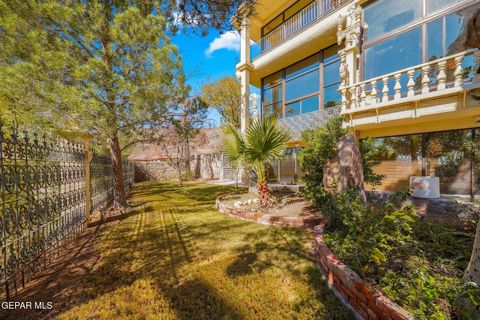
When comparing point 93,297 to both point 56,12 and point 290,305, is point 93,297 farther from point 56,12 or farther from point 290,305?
point 56,12

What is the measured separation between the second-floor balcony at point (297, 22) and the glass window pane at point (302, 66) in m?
1.38

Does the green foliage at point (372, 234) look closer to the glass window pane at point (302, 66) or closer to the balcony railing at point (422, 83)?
the balcony railing at point (422, 83)

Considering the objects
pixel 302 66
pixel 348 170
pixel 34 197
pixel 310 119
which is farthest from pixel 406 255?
pixel 302 66

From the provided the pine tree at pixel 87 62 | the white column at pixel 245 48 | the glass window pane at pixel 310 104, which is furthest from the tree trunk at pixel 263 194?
the white column at pixel 245 48

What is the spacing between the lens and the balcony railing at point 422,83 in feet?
15.4

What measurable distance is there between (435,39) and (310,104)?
4395mm

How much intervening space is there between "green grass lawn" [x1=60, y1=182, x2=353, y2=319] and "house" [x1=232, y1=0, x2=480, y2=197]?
168 inches

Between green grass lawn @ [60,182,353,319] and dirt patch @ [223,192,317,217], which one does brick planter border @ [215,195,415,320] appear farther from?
dirt patch @ [223,192,317,217]

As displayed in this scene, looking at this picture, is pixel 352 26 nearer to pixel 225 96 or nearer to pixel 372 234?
pixel 372 234

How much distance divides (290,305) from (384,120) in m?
6.32

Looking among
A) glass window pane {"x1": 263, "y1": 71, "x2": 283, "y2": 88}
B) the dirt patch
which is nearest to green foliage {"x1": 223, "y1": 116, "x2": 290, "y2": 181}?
the dirt patch

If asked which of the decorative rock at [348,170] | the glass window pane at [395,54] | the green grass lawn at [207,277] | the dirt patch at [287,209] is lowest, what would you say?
the green grass lawn at [207,277]

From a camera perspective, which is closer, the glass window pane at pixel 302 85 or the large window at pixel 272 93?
the glass window pane at pixel 302 85

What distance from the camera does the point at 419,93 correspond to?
17.1 ft
